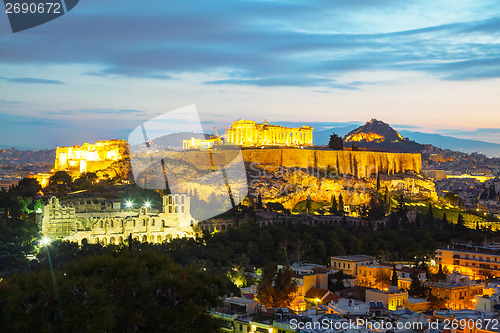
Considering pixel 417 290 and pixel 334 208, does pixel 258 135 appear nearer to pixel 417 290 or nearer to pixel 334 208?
pixel 334 208

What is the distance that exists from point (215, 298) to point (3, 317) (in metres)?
3.44

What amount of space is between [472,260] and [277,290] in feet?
35.2

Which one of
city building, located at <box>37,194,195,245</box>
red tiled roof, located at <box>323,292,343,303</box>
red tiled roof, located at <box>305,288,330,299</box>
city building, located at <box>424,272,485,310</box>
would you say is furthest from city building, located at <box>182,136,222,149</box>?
red tiled roof, located at <box>323,292,343,303</box>

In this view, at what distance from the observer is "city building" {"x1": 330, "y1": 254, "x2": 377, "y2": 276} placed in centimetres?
2850

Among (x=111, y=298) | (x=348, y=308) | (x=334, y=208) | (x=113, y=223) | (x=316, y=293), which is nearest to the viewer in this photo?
(x=111, y=298)

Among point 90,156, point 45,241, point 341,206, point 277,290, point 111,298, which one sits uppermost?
point 90,156

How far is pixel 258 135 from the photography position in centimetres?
5638

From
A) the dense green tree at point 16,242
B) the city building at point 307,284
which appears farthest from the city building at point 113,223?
the city building at point 307,284

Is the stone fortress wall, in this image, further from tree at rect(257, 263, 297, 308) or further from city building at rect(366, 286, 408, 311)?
city building at rect(366, 286, 408, 311)

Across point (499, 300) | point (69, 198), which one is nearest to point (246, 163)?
point (69, 198)

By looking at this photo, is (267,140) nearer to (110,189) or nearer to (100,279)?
(110,189)

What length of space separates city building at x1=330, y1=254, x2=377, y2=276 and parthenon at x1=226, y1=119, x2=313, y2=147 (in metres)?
26.2

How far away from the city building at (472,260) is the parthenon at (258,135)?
26.1 metres

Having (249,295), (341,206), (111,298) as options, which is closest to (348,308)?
(249,295)
